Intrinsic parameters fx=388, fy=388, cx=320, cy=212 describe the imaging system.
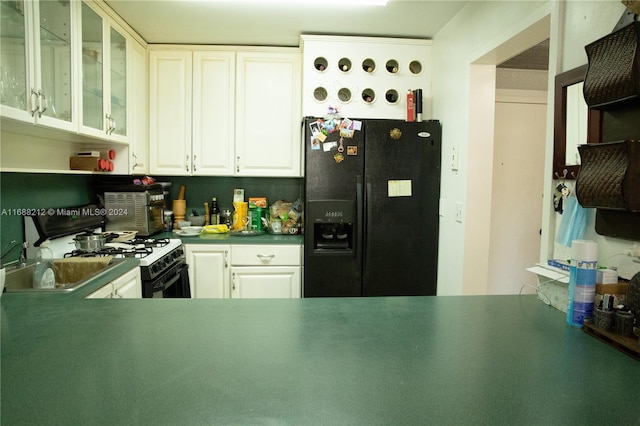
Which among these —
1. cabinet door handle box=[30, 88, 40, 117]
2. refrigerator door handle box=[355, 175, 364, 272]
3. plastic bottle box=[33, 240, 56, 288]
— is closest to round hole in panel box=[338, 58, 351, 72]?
refrigerator door handle box=[355, 175, 364, 272]

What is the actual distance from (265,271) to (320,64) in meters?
1.69

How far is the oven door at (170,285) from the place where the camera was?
224 centimetres

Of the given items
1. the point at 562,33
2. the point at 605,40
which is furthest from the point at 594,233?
the point at 562,33

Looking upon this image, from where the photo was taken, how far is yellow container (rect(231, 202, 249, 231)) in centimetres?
345

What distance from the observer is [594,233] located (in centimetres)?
137

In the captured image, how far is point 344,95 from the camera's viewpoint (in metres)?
3.06

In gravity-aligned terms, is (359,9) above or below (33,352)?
above

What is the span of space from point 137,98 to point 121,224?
3.23ft

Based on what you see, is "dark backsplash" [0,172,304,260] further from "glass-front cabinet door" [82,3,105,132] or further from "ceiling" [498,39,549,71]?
"ceiling" [498,39,549,71]

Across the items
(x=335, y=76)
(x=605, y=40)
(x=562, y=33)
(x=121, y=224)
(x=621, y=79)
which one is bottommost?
(x=121, y=224)

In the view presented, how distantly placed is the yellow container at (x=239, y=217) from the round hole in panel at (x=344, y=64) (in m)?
1.43

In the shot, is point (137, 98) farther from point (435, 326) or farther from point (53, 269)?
point (435, 326)

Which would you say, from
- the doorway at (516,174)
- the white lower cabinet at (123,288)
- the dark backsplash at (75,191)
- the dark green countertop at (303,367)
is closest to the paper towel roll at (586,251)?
the dark green countertop at (303,367)

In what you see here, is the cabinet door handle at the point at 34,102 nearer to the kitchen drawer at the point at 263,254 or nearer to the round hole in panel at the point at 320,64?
the kitchen drawer at the point at 263,254
